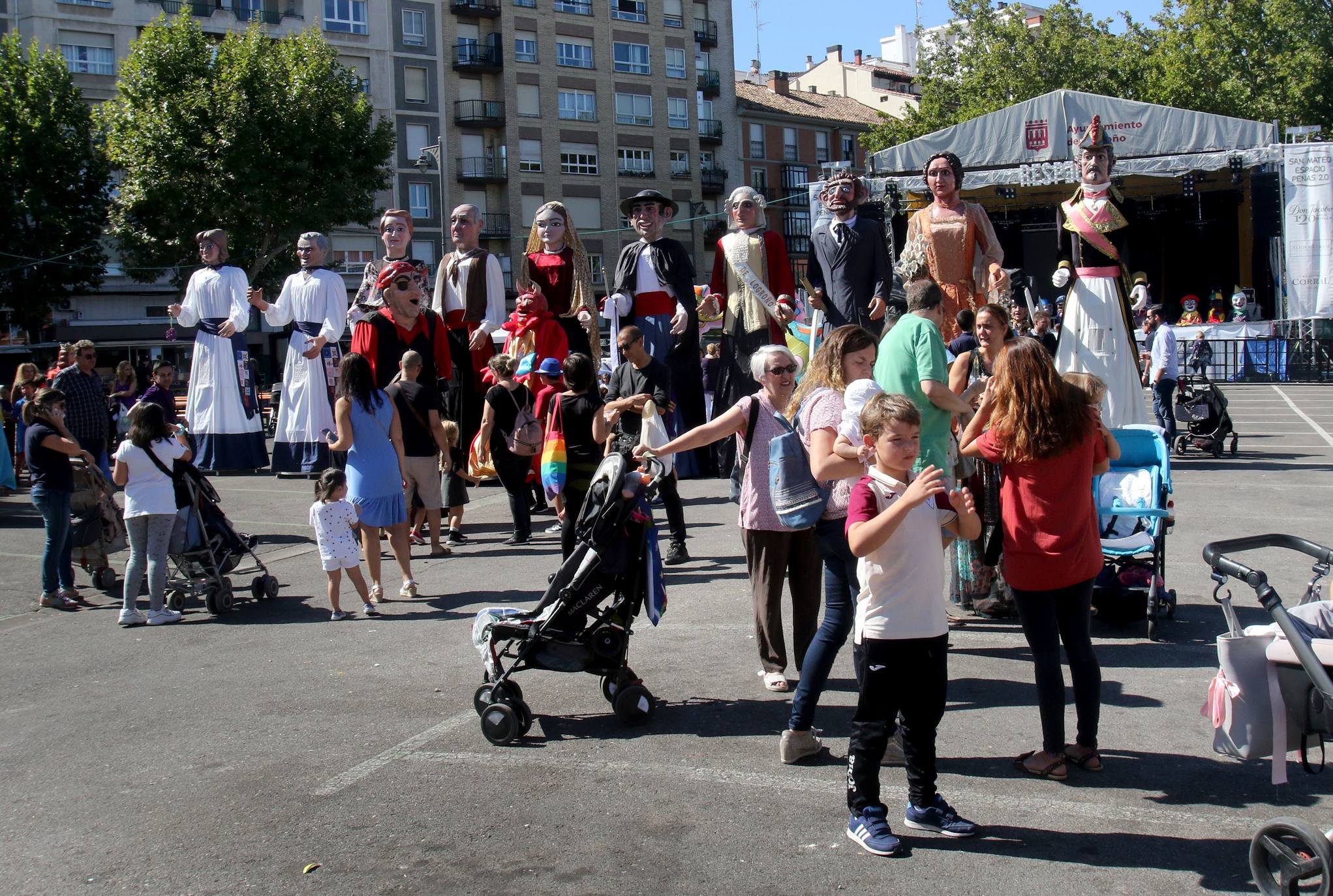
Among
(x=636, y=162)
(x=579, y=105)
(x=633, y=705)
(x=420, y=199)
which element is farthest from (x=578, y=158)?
(x=633, y=705)

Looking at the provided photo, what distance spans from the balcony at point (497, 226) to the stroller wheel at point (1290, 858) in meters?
55.8

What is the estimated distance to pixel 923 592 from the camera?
4.05 meters

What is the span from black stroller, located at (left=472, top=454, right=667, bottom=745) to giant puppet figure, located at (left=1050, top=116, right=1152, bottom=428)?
5358 mm

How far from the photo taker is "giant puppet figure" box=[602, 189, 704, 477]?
33.2 ft

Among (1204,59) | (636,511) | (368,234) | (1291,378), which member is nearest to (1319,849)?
(636,511)

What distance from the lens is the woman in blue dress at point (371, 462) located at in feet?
25.9

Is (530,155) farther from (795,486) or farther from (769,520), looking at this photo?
(795,486)

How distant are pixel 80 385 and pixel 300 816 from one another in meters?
7.12

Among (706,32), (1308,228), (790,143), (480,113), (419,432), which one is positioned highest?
(706,32)

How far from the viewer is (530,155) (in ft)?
189

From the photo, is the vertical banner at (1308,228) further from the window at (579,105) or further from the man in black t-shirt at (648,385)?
the window at (579,105)

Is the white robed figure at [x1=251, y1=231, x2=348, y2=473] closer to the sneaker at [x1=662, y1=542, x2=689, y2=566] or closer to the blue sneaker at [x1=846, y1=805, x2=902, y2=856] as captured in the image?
the sneaker at [x1=662, y1=542, x2=689, y2=566]

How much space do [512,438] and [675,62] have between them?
184ft

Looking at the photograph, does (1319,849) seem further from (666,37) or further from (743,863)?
(666,37)
